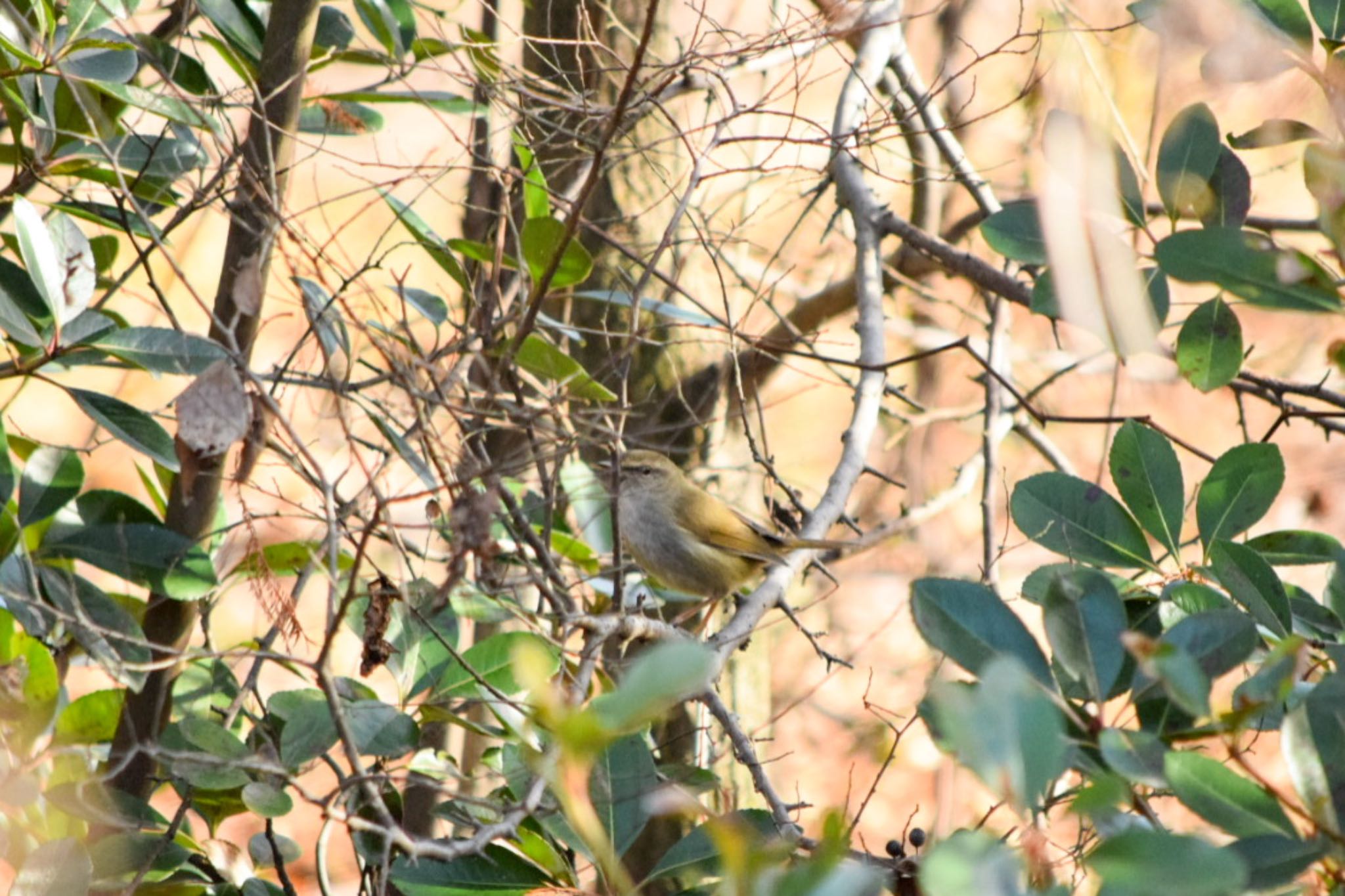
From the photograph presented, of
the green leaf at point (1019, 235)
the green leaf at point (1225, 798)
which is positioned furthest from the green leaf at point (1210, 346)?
the green leaf at point (1225, 798)

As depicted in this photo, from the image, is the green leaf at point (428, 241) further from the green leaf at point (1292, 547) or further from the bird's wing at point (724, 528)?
the bird's wing at point (724, 528)

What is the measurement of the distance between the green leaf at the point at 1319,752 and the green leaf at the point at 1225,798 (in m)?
0.04

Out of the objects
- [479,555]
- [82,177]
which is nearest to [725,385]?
[82,177]

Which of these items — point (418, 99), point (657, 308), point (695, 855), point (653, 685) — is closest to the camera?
point (653, 685)

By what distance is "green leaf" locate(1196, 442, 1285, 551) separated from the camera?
62.4 inches

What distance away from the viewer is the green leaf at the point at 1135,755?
90 cm

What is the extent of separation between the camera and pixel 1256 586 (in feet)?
4.37

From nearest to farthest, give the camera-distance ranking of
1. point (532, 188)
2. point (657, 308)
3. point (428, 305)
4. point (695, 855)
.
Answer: point (695, 855), point (532, 188), point (428, 305), point (657, 308)

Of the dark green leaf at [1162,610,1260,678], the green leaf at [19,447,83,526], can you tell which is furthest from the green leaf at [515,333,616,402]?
the dark green leaf at [1162,610,1260,678]

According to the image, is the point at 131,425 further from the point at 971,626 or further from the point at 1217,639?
the point at 1217,639

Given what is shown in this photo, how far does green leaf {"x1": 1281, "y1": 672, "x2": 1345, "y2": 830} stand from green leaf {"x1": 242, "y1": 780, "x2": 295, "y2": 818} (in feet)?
4.47

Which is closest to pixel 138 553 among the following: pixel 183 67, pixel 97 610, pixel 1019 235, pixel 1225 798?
pixel 97 610

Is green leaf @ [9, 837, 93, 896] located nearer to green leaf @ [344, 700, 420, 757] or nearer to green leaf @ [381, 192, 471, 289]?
green leaf @ [344, 700, 420, 757]

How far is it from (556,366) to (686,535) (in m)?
1.70
